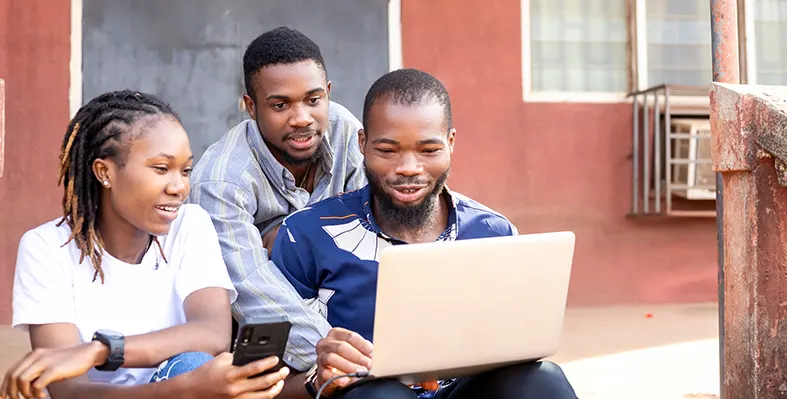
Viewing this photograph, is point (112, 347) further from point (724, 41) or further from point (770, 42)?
point (770, 42)

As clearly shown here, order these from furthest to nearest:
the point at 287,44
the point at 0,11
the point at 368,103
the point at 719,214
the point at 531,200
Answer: the point at 531,200, the point at 0,11, the point at 287,44, the point at 719,214, the point at 368,103

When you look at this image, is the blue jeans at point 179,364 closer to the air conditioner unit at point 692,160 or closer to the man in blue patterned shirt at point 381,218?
the man in blue patterned shirt at point 381,218

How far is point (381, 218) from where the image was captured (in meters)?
2.54

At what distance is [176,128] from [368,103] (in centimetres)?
52

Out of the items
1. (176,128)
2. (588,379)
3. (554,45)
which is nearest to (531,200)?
(554,45)

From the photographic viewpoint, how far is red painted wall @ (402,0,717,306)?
675 centimetres

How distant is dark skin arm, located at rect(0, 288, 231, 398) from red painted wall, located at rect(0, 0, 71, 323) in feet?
13.8

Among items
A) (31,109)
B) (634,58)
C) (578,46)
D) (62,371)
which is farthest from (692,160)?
(62,371)

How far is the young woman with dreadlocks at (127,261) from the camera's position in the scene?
216 centimetres

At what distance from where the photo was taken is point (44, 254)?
2.26m

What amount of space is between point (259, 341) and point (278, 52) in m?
1.43

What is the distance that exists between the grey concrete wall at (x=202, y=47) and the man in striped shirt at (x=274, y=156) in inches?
127

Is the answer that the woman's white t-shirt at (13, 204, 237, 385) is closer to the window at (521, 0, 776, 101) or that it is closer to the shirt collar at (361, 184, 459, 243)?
the shirt collar at (361, 184, 459, 243)

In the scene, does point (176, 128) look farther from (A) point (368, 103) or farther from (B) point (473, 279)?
(B) point (473, 279)
